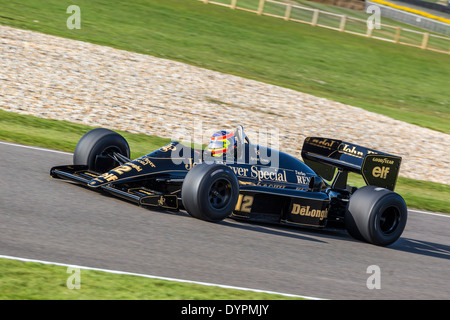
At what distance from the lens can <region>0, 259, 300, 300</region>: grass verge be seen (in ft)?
16.3

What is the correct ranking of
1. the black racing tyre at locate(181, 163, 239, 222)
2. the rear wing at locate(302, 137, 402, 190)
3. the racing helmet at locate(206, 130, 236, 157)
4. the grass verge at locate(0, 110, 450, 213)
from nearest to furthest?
the black racing tyre at locate(181, 163, 239, 222)
the racing helmet at locate(206, 130, 236, 157)
the rear wing at locate(302, 137, 402, 190)
the grass verge at locate(0, 110, 450, 213)

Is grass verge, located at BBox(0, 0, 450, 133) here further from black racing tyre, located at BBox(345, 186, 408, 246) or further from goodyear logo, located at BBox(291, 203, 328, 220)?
goodyear logo, located at BBox(291, 203, 328, 220)

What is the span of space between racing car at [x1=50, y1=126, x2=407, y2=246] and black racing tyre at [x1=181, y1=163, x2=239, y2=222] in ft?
0.04

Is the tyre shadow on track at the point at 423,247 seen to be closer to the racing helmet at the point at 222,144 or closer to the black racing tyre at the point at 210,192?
the black racing tyre at the point at 210,192

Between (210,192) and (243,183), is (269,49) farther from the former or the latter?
(210,192)

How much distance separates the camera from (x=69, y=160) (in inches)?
409

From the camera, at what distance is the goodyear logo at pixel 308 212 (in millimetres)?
8445

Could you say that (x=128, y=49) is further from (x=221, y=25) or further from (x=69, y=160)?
(x=69, y=160)

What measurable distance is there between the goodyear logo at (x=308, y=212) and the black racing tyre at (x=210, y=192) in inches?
40.2

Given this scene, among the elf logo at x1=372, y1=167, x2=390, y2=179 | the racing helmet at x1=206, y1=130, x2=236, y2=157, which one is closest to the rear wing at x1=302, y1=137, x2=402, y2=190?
the elf logo at x1=372, y1=167, x2=390, y2=179

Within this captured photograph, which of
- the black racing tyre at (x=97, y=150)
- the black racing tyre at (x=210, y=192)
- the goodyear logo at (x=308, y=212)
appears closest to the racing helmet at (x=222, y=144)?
the black racing tyre at (x=210, y=192)

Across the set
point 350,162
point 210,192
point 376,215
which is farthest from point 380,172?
point 210,192

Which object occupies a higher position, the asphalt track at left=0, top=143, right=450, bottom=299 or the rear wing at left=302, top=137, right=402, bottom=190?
the rear wing at left=302, top=137, right=402, bottom=190
